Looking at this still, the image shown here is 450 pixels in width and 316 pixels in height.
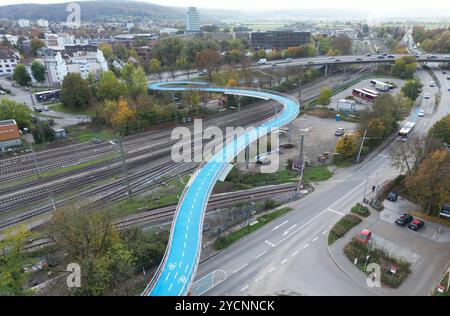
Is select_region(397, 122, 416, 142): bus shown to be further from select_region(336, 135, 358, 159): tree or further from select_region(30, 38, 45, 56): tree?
select_region(30, 38, 45, 56): tree

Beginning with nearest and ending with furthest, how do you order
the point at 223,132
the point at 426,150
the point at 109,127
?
the point at 426,150
the point at 223,132
the point at 109,127

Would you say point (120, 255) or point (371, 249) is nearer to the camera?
point (120, 255)

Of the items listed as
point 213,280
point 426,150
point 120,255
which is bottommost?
point 213,280

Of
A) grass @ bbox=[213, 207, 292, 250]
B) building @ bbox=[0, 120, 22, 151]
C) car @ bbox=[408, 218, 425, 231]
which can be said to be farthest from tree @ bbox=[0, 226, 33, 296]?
building @ bbox=[0, 120, 22, 151]

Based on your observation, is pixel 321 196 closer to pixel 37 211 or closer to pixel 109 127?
pixel 37 211

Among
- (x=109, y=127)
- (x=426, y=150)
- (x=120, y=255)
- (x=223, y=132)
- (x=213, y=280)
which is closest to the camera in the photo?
(x=120, y=255)

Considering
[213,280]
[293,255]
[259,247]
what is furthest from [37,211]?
[293,255]

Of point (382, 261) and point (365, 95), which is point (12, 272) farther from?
point (365, 95)
